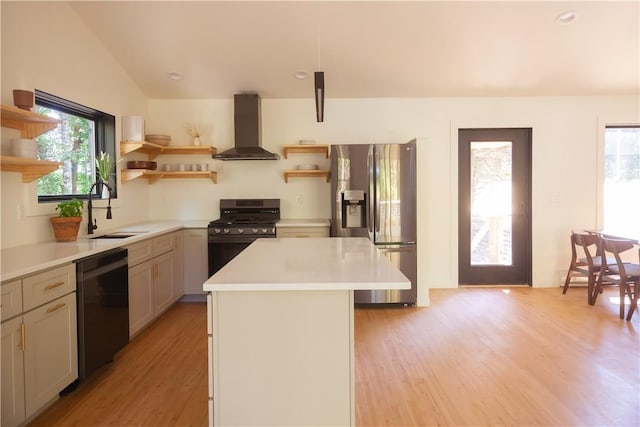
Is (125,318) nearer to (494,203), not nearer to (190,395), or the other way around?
(190,395)

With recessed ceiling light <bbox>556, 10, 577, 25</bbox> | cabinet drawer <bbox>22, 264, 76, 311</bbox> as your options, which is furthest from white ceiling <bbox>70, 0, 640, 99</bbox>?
cabinet drawer <bbox>22, 264, 76, 311</bbox>

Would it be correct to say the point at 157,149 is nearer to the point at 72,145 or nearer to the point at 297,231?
the point at 72,145

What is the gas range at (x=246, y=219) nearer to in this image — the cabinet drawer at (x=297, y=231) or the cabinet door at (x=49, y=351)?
the cabinet drawer at (x=297, y=231)

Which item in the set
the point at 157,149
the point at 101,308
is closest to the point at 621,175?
the point at 157,149

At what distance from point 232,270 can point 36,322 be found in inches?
43.0

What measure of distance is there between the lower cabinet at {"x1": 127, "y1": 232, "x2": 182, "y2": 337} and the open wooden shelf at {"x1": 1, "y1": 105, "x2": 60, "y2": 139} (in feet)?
3.30

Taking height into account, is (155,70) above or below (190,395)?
above

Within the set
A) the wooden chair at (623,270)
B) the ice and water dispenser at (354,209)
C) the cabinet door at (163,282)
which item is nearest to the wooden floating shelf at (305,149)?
the ice and water dispenser at (354,209)

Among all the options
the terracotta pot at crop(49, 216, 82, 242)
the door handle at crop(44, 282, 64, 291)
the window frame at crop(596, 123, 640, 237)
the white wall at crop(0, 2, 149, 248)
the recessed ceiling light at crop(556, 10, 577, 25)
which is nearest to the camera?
the door handle at crop(44, 282, 64, 291)

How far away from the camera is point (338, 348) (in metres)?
1.69

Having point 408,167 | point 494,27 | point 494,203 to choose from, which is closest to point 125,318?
point 408,167

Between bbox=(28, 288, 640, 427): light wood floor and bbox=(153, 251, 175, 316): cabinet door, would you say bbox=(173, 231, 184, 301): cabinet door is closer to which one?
bbox=(153, 251, 175, 316): cabinet door

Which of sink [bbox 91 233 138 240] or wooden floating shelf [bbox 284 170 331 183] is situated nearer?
sink [bbox 91 233 138 240]

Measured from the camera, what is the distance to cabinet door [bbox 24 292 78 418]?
189 centimetres
